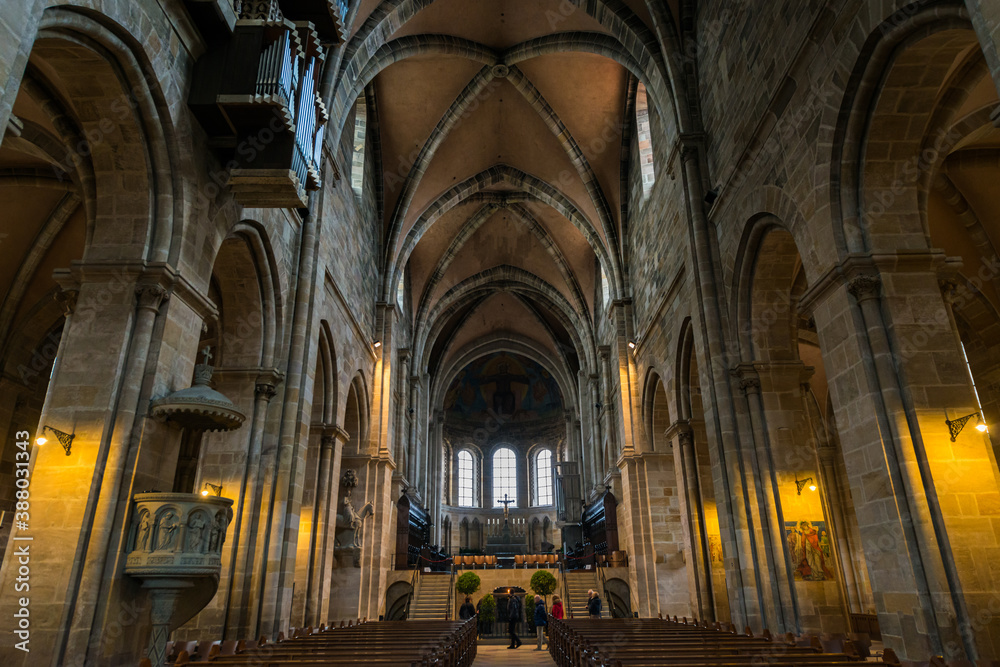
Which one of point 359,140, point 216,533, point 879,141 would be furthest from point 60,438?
point 359,140

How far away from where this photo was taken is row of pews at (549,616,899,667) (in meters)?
5.66

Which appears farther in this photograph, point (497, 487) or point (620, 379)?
point (497, 487)

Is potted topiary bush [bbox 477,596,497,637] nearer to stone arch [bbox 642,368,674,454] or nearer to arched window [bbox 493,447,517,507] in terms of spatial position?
stone arch [bbox 642,368,674,454]

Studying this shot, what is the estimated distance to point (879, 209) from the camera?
736 centimetres

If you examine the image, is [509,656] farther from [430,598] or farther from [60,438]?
[60,438]

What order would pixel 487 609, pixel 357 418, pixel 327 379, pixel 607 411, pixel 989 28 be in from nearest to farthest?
pixel 989 28
pixel 327 379
pixel 357 418
pixel 487 609
pixel 607 411

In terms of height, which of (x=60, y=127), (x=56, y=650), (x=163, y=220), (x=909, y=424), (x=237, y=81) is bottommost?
(x=56, y=650)

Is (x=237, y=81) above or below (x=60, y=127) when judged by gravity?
above

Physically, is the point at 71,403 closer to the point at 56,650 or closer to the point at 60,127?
the point at 56,650

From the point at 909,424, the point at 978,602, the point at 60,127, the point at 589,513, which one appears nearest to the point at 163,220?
the point at 60,127

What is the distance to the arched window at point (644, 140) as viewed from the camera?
57.4 feet

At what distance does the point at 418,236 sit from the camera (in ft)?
70.9

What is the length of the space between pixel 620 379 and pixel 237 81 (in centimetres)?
1474

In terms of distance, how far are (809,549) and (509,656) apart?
7.53 m
